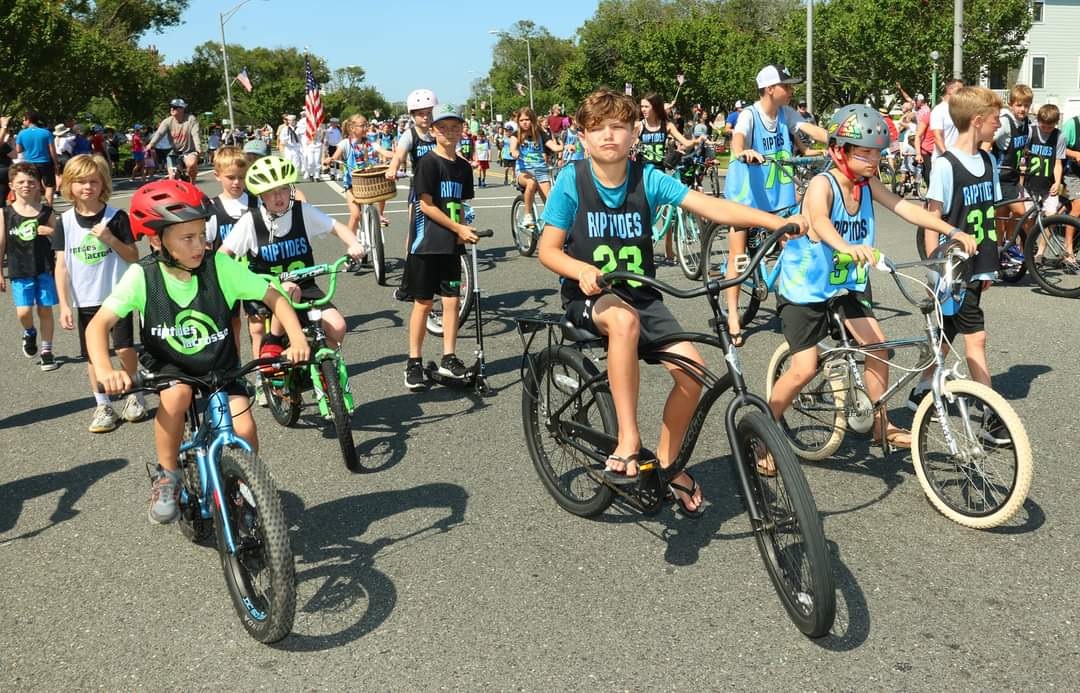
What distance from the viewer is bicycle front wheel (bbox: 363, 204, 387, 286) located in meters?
12.1

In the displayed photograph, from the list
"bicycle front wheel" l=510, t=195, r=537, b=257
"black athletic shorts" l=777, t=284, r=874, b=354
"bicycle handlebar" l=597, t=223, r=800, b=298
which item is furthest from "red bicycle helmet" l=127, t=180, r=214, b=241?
"bicycle front wheel" l=510, t=195, r=537, b=257

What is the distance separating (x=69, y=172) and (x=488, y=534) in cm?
383

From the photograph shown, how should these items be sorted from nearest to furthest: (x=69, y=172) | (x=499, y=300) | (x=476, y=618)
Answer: (x=476, y=618) < (x=69, y=172) < (x=499, y=300)

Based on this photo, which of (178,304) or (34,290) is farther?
(34,290)

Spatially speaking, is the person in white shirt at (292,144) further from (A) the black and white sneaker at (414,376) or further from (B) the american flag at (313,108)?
(A) the black and white sneaker at (414,376)

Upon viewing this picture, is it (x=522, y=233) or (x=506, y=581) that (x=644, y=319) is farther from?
(x=522, y=233)

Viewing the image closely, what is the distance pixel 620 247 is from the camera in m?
4.53

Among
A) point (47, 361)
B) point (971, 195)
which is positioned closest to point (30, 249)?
point (47, 361)

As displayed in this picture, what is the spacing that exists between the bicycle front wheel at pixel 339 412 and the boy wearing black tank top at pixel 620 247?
1.69 metres

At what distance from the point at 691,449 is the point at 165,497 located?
7.54 ft

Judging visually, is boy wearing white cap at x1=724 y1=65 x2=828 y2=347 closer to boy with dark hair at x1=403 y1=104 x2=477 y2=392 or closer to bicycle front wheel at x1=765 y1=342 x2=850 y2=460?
boy with dark hair at x1=403 y1=104 x2=477 y2=392

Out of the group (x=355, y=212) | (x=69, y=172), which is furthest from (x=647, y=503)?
(x=355, y=212)

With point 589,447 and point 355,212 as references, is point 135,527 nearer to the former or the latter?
point 589,447

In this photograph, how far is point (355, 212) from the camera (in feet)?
43.7
